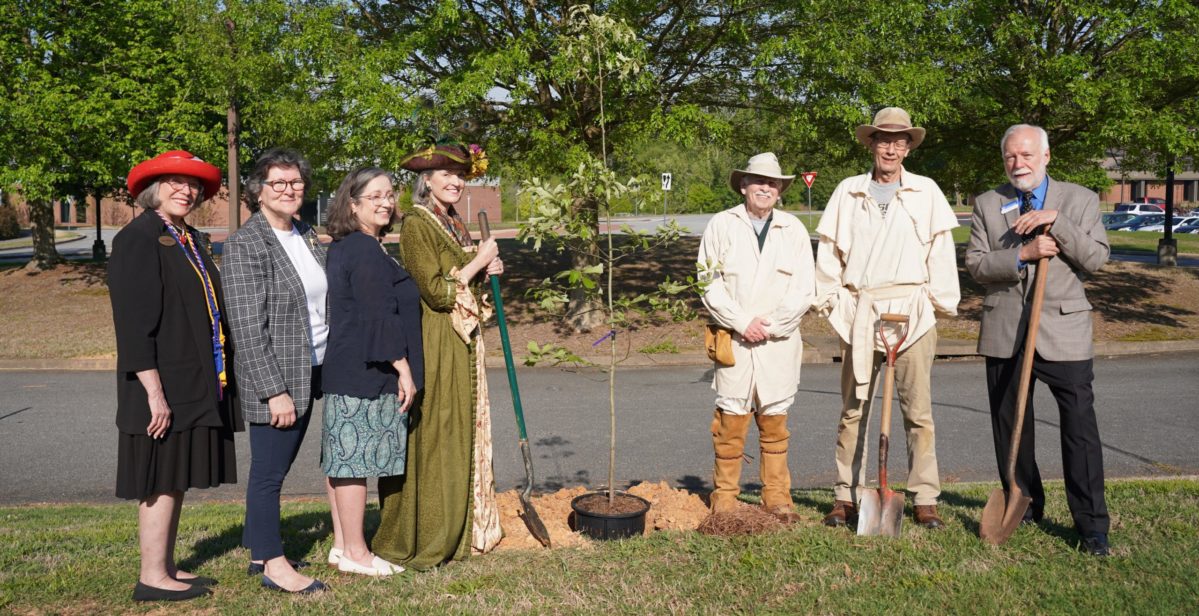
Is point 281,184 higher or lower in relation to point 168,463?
higher

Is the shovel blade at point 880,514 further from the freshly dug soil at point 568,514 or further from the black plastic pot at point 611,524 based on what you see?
the black plastic pot at point 611,524

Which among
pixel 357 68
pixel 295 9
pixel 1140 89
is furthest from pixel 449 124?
pixel 1140 89

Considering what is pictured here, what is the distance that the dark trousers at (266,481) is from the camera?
406cm

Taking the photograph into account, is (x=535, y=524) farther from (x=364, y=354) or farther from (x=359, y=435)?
(x=364, y=354)

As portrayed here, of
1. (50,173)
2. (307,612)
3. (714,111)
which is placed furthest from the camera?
(50,173)

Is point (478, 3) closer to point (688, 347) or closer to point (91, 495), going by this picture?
point (688, 347)

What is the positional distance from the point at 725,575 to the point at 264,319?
225 cm

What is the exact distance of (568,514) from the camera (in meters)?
5.20

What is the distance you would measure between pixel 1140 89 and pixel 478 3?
8.79 meters

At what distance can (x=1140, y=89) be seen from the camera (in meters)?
12.4

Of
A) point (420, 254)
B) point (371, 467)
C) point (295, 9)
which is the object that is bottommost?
point (371, 467)

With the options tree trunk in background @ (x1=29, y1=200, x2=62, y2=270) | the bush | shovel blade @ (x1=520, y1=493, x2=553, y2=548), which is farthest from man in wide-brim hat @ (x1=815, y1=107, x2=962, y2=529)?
the bush

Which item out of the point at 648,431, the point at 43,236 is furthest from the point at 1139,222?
the point at 43,236

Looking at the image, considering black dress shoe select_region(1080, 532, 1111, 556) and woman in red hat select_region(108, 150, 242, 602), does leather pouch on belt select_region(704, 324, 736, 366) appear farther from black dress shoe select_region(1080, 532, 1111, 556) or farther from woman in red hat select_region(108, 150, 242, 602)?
woman in red hat select_region(108, 150, 242, 602)
